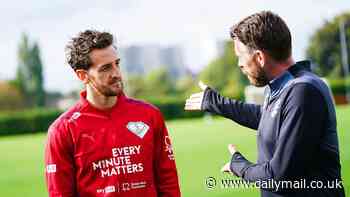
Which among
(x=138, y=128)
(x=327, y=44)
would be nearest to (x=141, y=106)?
(x=138, y=128)

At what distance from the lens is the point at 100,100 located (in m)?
3.80

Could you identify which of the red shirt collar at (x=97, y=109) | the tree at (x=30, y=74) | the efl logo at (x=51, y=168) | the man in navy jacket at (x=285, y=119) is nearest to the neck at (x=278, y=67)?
the man in navy jacket at (x=285, y=119)

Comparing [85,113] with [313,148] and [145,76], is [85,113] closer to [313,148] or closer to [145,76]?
[313,148]

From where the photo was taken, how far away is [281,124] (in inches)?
126

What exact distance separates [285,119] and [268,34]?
0.45 m

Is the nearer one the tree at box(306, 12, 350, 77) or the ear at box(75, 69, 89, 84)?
the ear at box(75, 69, 89, 84)

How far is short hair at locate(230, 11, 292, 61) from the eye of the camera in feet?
10.7

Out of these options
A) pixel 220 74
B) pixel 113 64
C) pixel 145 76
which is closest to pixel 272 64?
pixel 113 64

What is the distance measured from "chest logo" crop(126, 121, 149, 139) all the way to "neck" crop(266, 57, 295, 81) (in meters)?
0.83

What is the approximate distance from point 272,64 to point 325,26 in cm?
4249

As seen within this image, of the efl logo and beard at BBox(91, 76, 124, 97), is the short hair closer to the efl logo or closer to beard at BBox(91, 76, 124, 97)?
beard at BBox(91, 76, 124, 97)

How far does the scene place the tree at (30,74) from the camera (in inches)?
3012

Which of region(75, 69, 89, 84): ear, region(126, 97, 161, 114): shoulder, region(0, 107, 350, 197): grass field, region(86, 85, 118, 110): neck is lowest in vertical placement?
region(0, 107, 350, 197): grass field

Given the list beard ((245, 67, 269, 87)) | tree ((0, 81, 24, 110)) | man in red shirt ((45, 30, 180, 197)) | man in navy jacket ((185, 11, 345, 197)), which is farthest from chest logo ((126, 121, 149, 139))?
tree ((0, 81, 24, 110))
